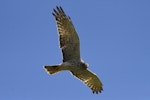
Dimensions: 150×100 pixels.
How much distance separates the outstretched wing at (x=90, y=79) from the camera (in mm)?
19039

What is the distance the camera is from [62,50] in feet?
59.6

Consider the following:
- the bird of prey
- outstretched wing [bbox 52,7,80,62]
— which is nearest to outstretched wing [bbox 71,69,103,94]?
the bird of prey

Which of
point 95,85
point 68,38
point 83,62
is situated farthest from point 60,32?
point 95,85

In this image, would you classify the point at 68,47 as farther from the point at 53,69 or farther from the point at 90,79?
the point at 90,79

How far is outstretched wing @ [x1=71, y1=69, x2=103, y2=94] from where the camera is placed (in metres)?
19.0

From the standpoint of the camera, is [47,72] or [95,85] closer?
[47,72]

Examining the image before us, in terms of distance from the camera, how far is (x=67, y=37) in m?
17.9

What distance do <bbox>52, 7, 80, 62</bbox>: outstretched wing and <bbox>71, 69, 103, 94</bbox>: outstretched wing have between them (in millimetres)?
948

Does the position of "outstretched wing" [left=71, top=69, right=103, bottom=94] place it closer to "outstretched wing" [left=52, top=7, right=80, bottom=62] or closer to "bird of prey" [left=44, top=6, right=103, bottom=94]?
"bird of prey" [left=44, top=6, right=103, bottom=94]

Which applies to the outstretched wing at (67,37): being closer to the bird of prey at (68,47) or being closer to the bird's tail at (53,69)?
the bird of prey at (68,47)

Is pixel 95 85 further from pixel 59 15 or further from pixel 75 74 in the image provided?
pixel 59 15

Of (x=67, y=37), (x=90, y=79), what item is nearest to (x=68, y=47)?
(x=67, y=37)

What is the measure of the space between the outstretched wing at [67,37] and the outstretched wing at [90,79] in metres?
0.95

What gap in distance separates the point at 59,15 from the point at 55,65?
6.32 ft
